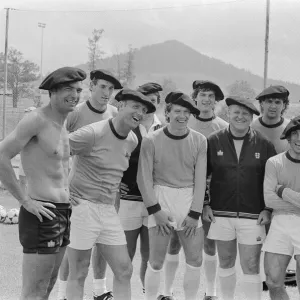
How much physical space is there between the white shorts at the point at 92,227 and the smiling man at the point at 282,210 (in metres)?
1.32

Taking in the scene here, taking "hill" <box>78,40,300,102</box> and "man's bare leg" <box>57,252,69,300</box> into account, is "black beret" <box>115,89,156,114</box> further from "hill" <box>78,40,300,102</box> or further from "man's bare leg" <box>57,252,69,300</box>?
"hill" <box>78,40,300,102</box>

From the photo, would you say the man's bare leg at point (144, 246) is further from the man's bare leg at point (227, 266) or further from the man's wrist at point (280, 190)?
the man's wrist at point (280, 190)

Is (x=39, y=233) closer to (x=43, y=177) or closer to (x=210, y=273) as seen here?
(x=43, y=177)

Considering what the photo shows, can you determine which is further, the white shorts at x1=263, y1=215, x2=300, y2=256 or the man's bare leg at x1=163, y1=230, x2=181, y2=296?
the man's bare leg at x1=163, y1=230, x2=181, y2=296

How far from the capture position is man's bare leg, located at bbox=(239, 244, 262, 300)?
16.2ft

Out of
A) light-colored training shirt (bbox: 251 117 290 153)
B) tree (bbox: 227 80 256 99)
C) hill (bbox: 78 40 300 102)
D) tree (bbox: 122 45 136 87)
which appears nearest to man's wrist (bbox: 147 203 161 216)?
light-colored training shirt (bbox: 251 117 290 153)

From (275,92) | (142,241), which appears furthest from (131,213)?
(275,92)

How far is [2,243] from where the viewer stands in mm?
8672

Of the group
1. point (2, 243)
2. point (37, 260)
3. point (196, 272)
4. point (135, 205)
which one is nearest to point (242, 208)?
point (196, 272)

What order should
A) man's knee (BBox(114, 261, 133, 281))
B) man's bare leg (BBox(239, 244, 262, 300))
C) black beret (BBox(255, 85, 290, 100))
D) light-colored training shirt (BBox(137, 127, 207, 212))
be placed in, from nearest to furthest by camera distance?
man's knee (BBox(114, 261, 133, 281))
man's bare leg (BBox(239, 244, 262, 300))
light-colored training shirt (BBox(137, 127, 207, 212))
black beret (BBox(255, 85, 290, 100))

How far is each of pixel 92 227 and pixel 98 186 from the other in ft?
1.17

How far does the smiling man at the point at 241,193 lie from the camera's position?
4980 millimetres

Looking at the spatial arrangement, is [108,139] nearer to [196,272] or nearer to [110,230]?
[110,230]

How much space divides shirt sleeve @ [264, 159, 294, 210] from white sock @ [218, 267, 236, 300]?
2.71 feet
